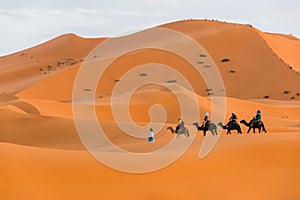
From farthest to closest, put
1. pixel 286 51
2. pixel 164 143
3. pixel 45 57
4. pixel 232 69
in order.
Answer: pixel 45 57 → pixel 286 51 → pixel 232 69 → pixel 164 143

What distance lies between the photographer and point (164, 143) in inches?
555

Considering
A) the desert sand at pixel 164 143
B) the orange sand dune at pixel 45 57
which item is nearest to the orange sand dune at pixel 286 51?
the desert sand at pixel 164 143

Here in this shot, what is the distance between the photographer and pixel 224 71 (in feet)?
162

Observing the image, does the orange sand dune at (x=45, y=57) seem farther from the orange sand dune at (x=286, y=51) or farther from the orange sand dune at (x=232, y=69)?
the orange sand dune at (x=286, y=51)

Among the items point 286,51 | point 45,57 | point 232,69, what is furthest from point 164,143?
point 45,57

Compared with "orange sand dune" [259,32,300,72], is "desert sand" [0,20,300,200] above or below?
below

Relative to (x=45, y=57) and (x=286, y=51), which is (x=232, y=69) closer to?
(x=286, y=51)

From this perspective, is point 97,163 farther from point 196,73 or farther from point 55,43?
point 55,43

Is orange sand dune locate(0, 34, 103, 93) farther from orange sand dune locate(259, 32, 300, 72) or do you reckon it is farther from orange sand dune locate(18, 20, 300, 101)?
orange sand dune locate(259, 32, 300, 72)

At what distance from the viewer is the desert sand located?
9.19 meters

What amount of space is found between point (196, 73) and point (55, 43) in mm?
50454

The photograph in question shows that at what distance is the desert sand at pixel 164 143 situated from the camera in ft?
30.1

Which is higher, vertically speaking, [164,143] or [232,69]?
[232,69]

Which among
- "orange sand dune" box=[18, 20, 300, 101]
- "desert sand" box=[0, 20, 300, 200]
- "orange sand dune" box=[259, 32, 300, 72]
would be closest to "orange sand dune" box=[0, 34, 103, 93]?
"orange sand dune" box=[18, 20, 300, 101]
